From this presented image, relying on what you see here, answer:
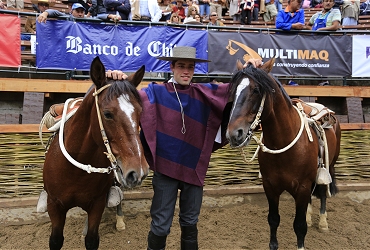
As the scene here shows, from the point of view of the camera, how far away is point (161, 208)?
8.59ft

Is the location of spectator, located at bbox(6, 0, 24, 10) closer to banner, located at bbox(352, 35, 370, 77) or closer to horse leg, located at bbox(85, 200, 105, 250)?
horse leg, located at bbox(85, 200, 105, 250)

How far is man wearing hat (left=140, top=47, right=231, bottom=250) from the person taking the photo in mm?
2602

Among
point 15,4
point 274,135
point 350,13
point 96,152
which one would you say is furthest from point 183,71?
point 15,4

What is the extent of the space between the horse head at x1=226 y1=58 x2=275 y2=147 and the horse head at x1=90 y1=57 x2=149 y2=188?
901 millimetres

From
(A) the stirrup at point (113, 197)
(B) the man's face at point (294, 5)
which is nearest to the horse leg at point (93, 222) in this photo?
(A) the stirrup at point (113, 197)

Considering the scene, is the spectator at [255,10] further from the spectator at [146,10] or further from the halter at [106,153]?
the halter at [106,153]

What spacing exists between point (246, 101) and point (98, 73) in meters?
1.28

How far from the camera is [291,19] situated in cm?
684

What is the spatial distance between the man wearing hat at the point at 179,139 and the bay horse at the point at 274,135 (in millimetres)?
212

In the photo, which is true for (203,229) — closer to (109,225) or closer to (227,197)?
(227,197)

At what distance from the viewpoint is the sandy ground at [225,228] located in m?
4.11

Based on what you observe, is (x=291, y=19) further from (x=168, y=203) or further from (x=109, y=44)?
(x=168, y=203)

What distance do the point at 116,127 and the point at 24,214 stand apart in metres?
3.18


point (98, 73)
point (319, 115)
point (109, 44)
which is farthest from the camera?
point (109, 44)
